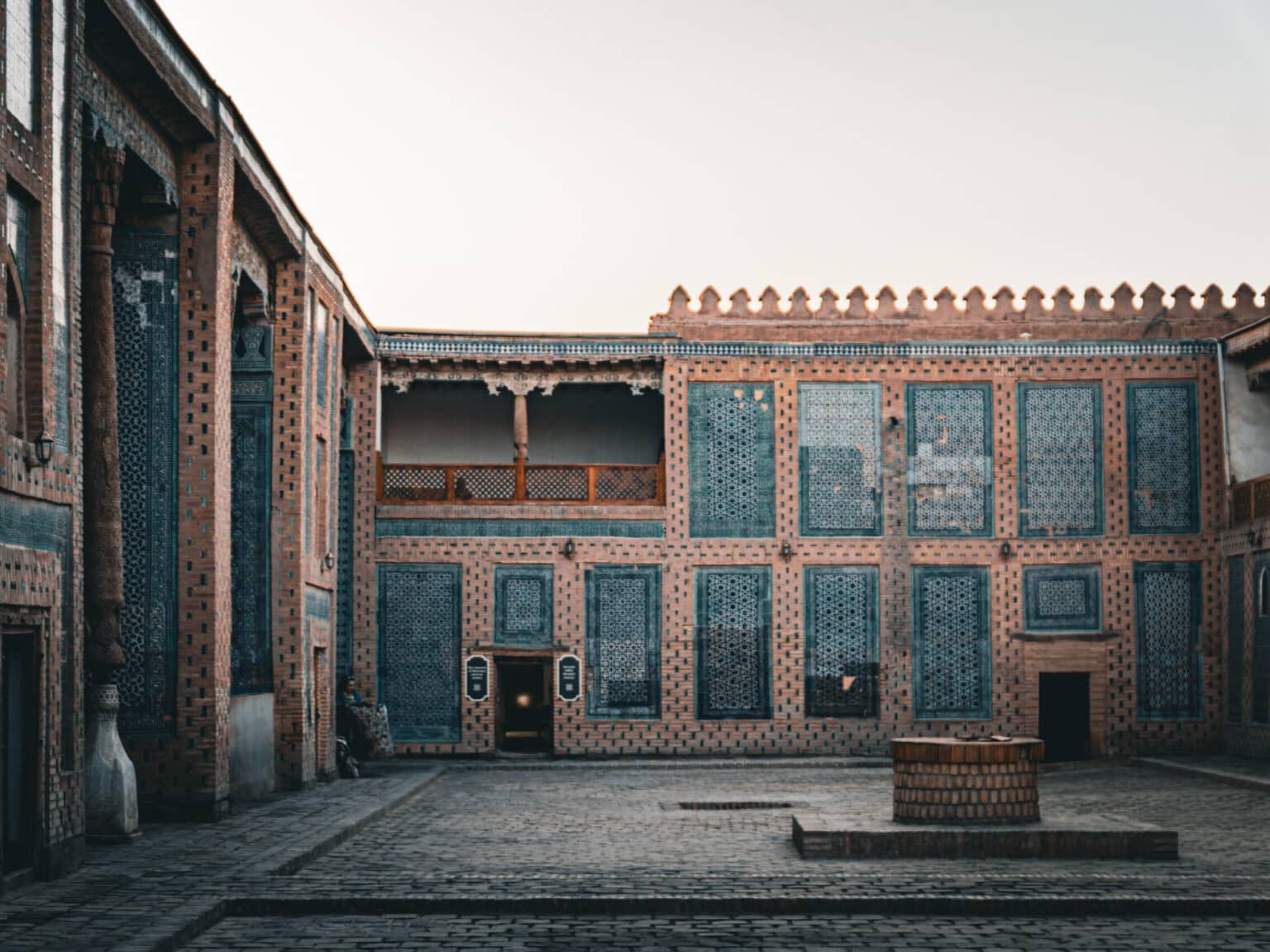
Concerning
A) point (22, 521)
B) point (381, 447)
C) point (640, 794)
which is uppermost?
point (381, 447)

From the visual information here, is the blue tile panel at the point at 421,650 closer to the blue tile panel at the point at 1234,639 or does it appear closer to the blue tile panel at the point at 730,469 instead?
the blue tile panel at the point at 730,469

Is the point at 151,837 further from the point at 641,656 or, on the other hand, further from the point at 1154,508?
the point at 1154,508

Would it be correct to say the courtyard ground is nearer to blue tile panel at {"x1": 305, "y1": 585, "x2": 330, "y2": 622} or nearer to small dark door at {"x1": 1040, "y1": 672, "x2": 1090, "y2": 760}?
blue tile panel at {"x1": 305, "y1": 585, "x2": 330, "y2": 622}

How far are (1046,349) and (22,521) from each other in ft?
56.2

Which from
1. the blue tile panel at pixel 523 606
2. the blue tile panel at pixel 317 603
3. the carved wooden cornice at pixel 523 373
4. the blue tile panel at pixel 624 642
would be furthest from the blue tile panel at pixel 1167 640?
the blue tile panel at pixel 317 603

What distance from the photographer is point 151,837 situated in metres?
12.4

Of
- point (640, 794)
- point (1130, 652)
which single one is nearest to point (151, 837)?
point (640, 794)

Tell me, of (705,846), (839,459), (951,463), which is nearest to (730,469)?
(839,459)

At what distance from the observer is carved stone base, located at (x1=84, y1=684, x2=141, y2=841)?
12.1 meters

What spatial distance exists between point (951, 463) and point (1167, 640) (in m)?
3.95

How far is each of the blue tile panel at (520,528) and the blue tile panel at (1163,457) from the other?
7048 millimetres

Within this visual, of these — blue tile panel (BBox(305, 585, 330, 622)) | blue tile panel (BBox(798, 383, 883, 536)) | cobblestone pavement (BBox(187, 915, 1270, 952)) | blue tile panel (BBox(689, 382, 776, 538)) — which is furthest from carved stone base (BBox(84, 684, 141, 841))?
blue tile panel (BBox(798, 383, 883, 536))

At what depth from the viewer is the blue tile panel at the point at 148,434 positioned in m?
13.9

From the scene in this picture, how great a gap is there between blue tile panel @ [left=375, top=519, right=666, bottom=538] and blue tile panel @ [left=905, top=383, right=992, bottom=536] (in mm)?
3943
